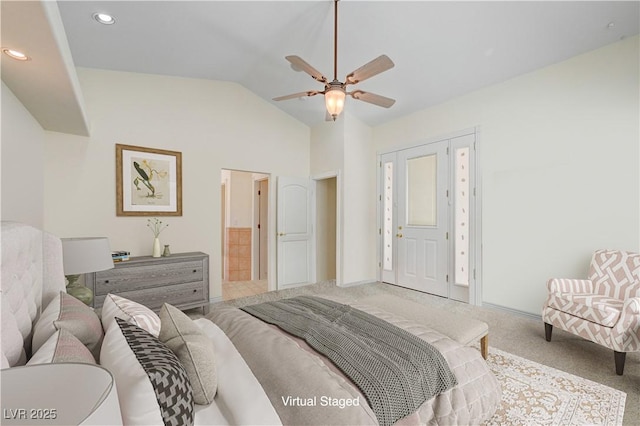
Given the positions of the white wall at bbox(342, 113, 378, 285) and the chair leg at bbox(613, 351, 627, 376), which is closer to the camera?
the chair leg at bbox(613, 351, 627, 376)

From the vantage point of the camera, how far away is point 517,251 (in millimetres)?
3547

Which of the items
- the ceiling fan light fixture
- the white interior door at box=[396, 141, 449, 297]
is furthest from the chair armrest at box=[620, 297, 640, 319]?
the ceiling fan light fixture

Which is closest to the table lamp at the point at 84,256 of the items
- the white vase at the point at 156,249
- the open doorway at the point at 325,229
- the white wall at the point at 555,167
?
the white vase at the point at 156,249

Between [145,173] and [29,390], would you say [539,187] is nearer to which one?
[29,390]

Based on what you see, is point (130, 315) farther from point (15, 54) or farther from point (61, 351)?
point (15, 54)

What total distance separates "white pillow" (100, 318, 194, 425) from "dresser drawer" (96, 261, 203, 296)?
8.30ft

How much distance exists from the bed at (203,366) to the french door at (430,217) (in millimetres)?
2691

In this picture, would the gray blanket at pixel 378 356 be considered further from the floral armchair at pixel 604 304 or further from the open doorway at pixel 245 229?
the open doorway at pixel 245 229

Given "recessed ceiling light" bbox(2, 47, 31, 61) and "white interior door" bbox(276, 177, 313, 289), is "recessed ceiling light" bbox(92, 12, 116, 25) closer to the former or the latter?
"recessed ceiling light" bbox(2, 47, 31, 61)

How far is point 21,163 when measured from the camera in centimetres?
248

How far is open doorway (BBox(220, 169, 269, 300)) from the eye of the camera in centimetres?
586

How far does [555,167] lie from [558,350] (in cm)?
186

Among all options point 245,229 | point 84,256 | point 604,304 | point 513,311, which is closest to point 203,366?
point 84,256

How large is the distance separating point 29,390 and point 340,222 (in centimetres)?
446
